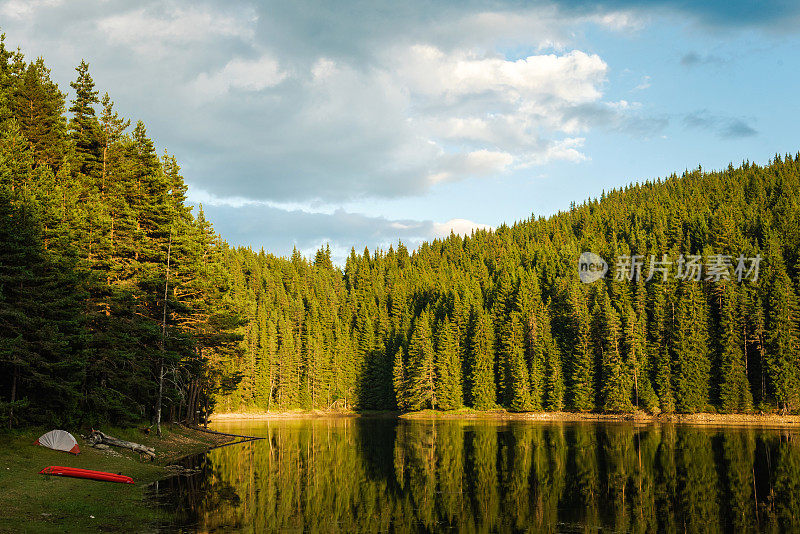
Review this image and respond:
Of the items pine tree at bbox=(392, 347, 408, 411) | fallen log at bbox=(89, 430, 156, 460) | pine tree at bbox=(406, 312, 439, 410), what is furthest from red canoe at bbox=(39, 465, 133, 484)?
pine tree at bbox=(392, 347, 408, 411)

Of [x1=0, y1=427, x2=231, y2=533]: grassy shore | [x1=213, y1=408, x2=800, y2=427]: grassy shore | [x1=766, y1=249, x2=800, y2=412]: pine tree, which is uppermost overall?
[x1=766, y1=249, x2=800, y2=412]: pine tree

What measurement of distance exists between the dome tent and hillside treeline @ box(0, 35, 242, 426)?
86.5 inches

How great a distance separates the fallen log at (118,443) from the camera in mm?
36188

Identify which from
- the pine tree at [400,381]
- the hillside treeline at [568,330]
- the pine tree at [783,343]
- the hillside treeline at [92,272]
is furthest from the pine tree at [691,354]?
the hillside treeline at [92,272]

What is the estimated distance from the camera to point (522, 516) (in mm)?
25453

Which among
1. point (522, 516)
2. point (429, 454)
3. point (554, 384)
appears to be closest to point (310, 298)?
point (554, 384)

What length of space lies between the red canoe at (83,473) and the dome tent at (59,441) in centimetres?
323

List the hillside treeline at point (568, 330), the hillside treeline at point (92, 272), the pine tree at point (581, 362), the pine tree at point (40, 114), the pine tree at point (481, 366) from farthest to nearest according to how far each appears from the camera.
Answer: the pine tree at point (481, 366)
the pine tree at point (581, 362)
the hillside treeline at point (568, 330)
the pine tree at point (40, 114)
the hillside treeline at point (92, 272)

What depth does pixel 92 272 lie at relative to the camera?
35750 millimetres

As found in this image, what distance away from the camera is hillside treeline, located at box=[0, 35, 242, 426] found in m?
30.9

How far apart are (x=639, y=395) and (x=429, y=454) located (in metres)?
58.7

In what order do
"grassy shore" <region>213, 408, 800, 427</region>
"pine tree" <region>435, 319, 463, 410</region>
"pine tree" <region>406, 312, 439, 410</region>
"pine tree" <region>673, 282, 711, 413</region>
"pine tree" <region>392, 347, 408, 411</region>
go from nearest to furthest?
"grassy shore" <region>213, 408, 800, 427</region>
"pine tree" <region>673, 282, 711, 413</region>
"pine tree" <region>435, 319, 463, 410</region>
"pine tree" <region>406, 312, 439, 410</region>
"pine tree" <region>392, 347, 408, 411</region>

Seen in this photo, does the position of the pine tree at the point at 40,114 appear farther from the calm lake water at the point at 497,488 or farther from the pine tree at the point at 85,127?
the calm lake water at the point at 497,488

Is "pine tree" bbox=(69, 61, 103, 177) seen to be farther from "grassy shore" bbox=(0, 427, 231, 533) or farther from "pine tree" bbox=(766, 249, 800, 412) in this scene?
"pine tree" bbox=(766, 249, 800, 412)
